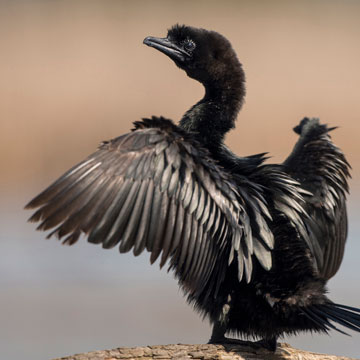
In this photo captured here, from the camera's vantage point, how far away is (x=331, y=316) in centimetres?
471

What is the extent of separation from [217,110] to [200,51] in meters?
0.43

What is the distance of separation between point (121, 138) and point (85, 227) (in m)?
0.46

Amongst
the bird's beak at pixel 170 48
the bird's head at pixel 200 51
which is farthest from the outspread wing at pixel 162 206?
the bird's beak at pixel 170 48

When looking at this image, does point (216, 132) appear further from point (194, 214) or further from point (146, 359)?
point (146, 359)

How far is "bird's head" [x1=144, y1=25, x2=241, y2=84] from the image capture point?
224 inches

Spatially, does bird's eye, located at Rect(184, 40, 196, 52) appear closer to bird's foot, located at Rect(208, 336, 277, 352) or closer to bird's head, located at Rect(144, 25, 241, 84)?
bird's head, located at Rect(144, 25, 241, 84)

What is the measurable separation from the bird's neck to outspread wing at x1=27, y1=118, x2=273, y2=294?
21.3 inches

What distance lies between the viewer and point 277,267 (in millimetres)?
4879

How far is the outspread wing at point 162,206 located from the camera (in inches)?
177

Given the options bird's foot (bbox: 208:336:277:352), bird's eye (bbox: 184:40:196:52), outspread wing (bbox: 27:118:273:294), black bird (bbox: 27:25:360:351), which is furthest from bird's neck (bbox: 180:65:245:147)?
bird's foot (bbox: 208:336:277:352)

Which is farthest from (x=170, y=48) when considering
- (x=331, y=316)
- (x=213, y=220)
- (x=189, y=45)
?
(x=331, y=316)

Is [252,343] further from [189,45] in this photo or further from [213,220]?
[189,45]

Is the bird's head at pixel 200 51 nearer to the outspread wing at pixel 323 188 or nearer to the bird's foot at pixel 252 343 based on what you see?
the outspread wing at pixel 323 188

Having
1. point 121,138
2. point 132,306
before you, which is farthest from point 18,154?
point 121,138
